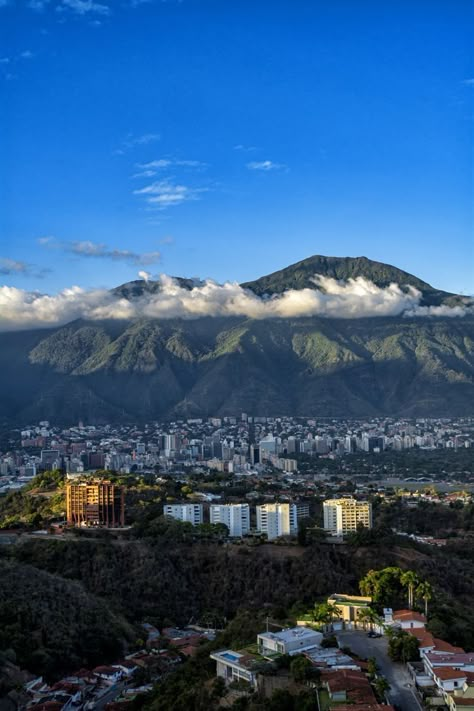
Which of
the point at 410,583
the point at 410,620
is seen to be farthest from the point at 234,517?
the point at 410,620

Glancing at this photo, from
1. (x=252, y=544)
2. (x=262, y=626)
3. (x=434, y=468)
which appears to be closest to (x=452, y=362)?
(x=434, y=468)

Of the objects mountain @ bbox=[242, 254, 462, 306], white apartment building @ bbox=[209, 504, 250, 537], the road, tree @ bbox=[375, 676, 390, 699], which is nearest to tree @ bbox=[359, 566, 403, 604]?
the road

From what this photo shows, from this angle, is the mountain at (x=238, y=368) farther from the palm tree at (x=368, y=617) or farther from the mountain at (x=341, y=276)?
the palm tree at (x=368, y=617)

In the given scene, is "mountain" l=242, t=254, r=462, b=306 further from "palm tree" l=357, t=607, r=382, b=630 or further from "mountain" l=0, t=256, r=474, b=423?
"palm tree" l=357, t=607, r=382, b=630

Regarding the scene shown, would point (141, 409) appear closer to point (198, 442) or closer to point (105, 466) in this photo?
point (198, 442)

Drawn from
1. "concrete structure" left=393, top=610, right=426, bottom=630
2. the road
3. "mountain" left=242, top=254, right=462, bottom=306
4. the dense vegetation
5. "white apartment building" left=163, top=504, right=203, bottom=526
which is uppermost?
"mountain" left=242, top=254, right=462, bottom=306

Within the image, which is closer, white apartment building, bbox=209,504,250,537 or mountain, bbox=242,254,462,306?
white apartment building, bbox=209,504,250,537
